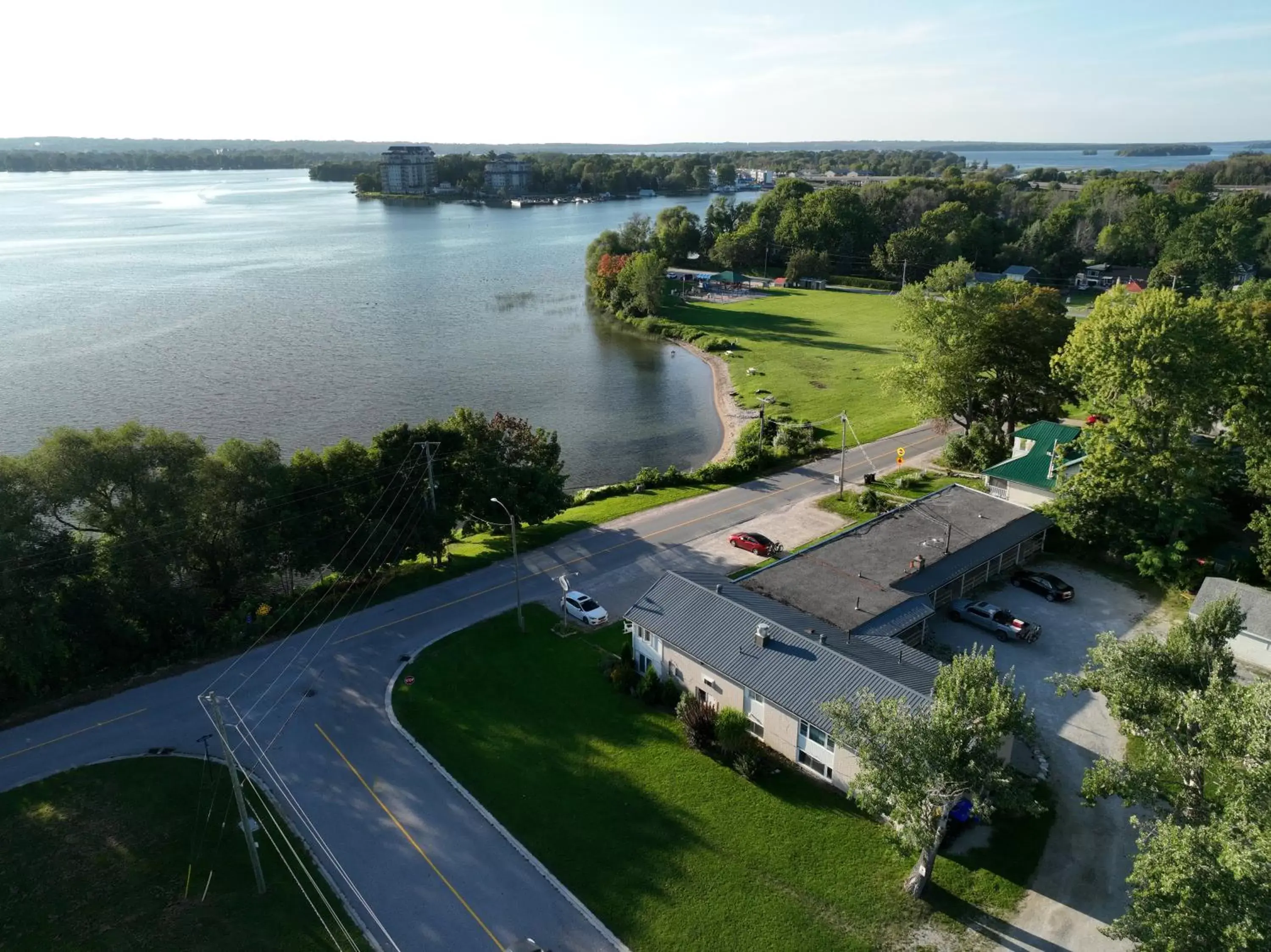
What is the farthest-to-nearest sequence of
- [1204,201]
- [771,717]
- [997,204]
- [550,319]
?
[997,204], [1204,201], [550,319], [771,717]

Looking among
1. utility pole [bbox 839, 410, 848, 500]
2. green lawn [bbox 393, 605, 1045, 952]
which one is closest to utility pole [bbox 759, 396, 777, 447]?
utility pole [bbox 839, 410, 848, 500]

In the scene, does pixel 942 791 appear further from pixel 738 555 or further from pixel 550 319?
pixel 550 319

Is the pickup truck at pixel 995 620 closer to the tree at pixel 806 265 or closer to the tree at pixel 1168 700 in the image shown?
the tree at pixel 1168 700

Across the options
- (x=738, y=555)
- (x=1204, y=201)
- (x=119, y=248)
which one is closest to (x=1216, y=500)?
(x=738, y=555)

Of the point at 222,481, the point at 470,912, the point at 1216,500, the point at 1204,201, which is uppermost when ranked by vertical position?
the point at 1204,201

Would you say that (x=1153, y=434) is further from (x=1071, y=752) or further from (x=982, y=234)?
(x=982, y=234)

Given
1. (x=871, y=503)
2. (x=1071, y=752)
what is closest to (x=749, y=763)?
(x=1071, y=752)

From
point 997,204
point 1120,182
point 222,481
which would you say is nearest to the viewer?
point 222,481
